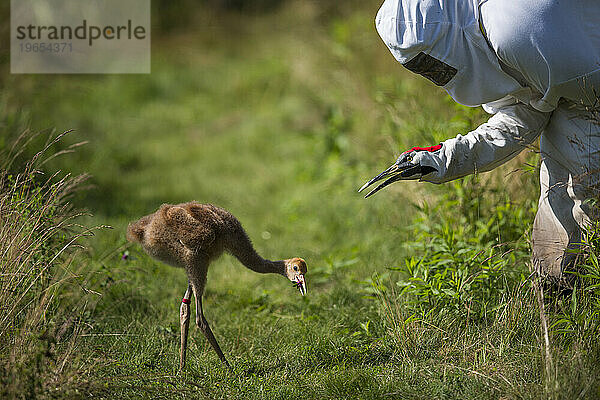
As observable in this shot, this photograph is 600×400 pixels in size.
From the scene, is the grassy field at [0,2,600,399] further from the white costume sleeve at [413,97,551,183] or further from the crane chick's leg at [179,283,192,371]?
the white costume sleeve at [413,97,551,183]

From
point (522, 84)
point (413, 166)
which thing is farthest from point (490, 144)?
point (413, 166)

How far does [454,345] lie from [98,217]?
4.32 meters

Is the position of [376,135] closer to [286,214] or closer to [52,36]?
[286,214]

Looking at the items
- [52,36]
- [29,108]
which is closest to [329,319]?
[29,108]

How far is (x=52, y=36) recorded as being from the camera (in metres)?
9.48

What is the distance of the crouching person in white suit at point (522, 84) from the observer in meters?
3.72

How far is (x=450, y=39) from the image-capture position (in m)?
3.88

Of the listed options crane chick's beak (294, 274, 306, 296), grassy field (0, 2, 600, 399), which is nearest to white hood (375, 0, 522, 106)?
grassy field (0, 2, 600, 399)

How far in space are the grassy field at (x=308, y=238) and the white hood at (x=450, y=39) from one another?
52.7 inches

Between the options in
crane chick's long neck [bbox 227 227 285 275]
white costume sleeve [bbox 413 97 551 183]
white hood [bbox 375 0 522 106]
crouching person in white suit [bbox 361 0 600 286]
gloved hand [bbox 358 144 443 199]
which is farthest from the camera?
crane chick's long neck [bbox 227 227 285 275]

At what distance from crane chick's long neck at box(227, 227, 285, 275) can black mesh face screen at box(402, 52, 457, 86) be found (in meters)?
1.52

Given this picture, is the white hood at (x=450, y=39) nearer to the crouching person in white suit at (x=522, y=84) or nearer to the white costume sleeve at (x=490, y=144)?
the crouching person in white suit at (x=522, y=84)

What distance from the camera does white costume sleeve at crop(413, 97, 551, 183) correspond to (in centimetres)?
415

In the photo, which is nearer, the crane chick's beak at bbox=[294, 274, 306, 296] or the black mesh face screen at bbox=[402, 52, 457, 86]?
the black mesh face screen at bbox=[402, 52, 457, 86]
